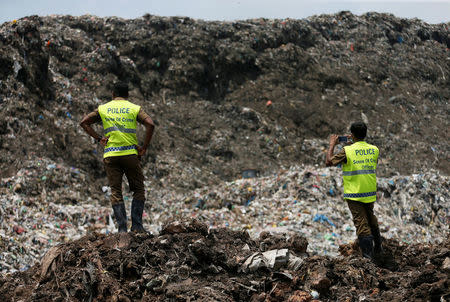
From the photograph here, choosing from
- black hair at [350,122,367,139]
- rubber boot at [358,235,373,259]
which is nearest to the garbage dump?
rubber boot at [358,235,373,259]

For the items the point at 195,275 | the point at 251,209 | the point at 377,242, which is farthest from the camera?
the point at 251,209

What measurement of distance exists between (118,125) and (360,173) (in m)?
2.31

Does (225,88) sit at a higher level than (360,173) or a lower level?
higher

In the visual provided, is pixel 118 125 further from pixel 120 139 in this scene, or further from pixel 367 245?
pixel 367 245

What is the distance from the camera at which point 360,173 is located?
394 cm

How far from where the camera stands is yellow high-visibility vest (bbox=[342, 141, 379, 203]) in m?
3.93

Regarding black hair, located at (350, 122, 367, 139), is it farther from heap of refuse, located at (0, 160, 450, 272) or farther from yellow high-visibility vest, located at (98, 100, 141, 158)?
heap of refuse, located at (0, 160, 450, 272)

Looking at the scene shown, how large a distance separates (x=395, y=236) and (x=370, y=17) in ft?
55.2

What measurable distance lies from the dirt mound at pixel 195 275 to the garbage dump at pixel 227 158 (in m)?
0.02

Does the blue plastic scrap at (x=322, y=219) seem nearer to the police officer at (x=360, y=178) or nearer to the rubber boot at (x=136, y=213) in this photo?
the police officer at (x=360, y=178)

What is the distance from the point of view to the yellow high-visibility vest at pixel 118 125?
3.88 m

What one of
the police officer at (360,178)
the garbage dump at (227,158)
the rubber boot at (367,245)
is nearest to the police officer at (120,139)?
the garbage dump at (227,158)

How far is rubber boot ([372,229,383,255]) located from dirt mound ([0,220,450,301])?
2.31ft

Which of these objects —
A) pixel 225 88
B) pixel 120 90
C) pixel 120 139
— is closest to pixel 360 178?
pixel 120 139
